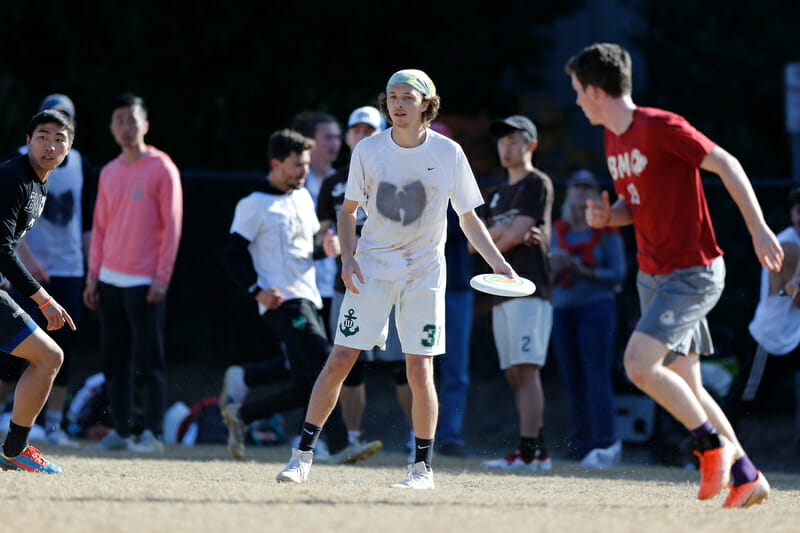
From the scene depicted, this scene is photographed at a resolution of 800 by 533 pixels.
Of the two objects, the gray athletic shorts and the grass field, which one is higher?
the gray athletic shorts

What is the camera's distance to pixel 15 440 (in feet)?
18.3

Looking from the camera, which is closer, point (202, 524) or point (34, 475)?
point (202, 524)

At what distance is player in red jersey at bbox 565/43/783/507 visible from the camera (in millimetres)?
4773

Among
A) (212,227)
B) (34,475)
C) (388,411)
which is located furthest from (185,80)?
(34,475)

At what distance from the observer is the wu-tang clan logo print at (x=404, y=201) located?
5.33 metres

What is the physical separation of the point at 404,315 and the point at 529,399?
2.15 metres

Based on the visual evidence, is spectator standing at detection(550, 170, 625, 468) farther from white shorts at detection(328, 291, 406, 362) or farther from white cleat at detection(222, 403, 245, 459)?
white cleat at detection(222, 403, 245, 459)

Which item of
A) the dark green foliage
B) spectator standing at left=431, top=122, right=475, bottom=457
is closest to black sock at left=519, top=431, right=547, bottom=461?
spectator standing at left=431, top=122, right=475, bottom=457

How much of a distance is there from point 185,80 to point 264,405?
4992 mm

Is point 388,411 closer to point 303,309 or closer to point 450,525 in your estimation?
point 303,309

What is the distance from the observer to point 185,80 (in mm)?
11211

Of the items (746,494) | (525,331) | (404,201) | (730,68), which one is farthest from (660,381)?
(730,68)

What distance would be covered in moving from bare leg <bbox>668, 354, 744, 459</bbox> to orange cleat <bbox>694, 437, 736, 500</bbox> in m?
0.28

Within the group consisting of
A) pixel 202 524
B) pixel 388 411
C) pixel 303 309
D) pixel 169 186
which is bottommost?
pixel 388 411
